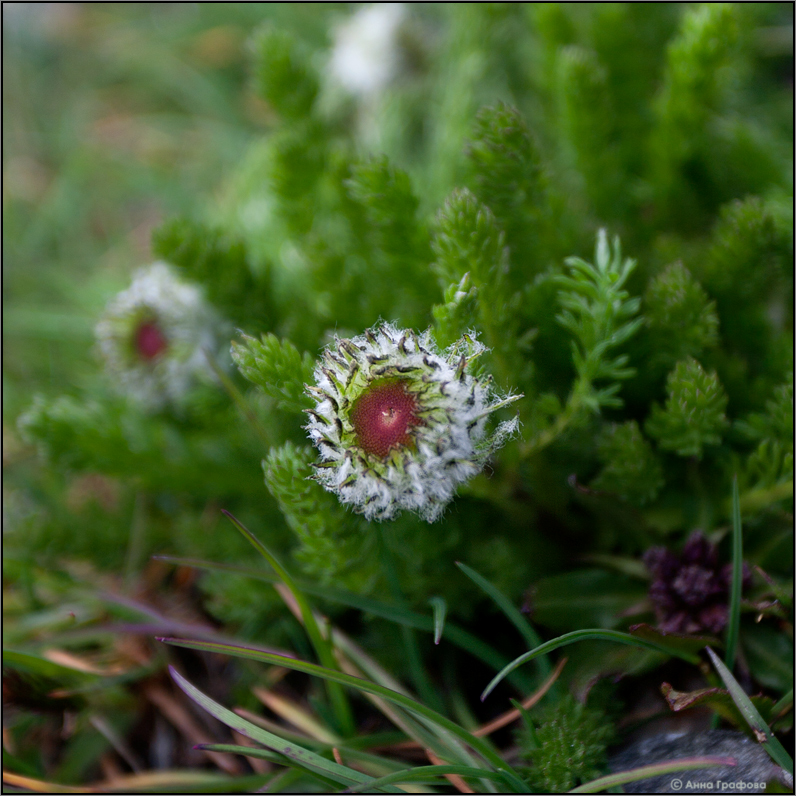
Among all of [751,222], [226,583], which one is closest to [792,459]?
[751,222]

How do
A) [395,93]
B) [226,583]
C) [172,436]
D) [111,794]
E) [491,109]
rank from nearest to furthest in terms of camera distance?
[491,109] → [111,794] → [226,583] → [172,436] → [395,93]

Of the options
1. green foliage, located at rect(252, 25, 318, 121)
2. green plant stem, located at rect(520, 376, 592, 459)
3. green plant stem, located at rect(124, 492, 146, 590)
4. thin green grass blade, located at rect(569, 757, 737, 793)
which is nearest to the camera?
thin green grass blade, located at rect(569, 757, 737, 793)

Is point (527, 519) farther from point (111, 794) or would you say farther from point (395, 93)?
point (395, 93)

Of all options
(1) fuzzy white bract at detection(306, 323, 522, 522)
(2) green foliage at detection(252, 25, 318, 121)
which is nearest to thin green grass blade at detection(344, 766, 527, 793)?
(1) fuzzy white bract at detection(306, 323, 522, 522)

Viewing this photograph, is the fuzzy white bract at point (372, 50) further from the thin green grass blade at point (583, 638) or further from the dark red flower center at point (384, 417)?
the thin green grass blade at point (583, 638)

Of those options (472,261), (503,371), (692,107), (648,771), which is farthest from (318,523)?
(692,107)

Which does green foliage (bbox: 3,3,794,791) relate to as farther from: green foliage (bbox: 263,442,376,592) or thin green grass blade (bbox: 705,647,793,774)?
thin green grass blade (bbox: 705,647,793,774)

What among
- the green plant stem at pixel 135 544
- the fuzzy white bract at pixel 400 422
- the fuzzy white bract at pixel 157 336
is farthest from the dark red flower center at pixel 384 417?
the green plant stem at pixel 135 544
